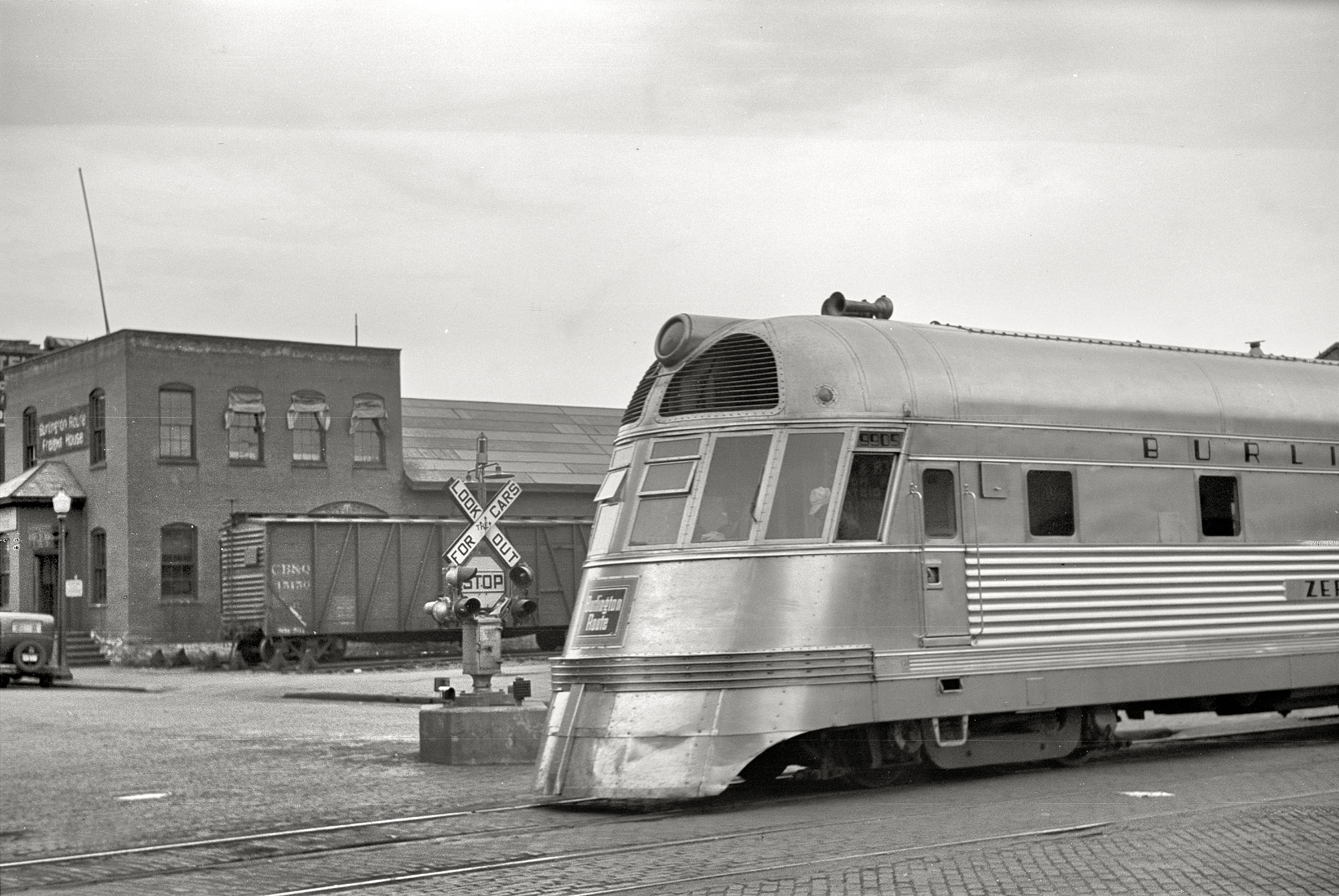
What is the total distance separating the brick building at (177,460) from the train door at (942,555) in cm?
3345

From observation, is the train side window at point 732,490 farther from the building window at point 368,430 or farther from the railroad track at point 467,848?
the building window at point 368,430

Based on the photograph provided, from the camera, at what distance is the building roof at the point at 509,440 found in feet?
161

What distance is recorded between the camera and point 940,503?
1274 centimetres

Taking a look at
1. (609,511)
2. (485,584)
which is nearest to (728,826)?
(609,511)

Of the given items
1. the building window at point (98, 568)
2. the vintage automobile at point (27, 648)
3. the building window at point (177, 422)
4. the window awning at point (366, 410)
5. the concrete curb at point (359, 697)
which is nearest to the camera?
the concrete curb at point (359, 697)

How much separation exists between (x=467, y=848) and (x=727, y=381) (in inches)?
161

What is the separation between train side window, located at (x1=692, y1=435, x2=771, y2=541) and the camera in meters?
12.1

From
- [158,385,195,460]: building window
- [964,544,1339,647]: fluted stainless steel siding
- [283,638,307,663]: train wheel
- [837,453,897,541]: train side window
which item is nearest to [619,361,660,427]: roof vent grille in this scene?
[837,453,897,541]: train side window

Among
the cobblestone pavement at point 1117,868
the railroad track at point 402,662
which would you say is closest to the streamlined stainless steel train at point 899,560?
the cobblestone pavement at point 1117,868

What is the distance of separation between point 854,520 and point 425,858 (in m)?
4.06

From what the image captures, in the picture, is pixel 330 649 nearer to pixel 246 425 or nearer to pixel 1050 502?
pixel 246 425

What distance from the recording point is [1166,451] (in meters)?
14.1

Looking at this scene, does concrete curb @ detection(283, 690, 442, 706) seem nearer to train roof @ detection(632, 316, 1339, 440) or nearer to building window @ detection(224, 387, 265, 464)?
train roof @ detection(632, 316, 1339, 440)

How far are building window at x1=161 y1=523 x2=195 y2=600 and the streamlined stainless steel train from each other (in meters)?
32.1
